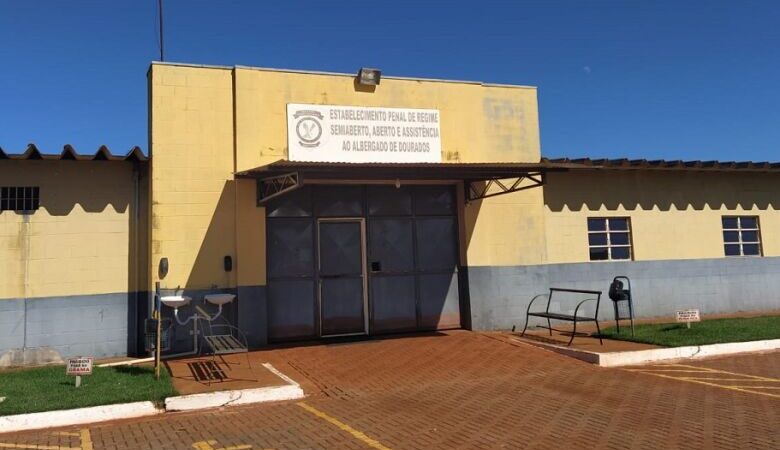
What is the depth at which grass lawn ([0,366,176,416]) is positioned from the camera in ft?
24.9

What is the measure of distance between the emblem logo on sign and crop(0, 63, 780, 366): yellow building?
0.11 ft

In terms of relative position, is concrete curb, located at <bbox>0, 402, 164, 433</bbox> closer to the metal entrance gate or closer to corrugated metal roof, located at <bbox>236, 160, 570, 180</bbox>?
corrugated metal roof, located at <bbox>236, 160, 570, 180</bbox>

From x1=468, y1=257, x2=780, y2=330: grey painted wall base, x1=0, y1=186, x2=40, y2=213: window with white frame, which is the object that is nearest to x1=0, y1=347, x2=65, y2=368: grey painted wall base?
x1=0, y1=186, x2=40, y2=213: window with white frame

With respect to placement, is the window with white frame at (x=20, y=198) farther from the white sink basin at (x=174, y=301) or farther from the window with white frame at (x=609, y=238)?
the window with white frame at (x=609, y=238)

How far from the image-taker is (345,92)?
41.9ft

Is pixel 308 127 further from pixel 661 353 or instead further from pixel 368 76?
pixel 661 353

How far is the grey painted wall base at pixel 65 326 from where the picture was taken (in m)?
10.8

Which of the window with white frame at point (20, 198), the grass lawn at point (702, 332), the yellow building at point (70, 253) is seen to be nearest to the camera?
the yellow building at point (70, 253)

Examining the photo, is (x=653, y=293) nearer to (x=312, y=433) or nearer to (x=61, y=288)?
(x=312, y=433)

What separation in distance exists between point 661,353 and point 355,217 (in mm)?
6305

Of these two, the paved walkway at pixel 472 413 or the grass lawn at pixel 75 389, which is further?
the grass lawn at pixel 75 389

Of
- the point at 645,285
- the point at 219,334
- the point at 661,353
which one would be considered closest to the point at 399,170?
the point at 219,334

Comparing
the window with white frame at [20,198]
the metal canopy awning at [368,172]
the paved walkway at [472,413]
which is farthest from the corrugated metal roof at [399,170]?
the window with white frame at [20,198]

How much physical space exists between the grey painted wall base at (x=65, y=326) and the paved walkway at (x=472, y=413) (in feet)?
10.5
